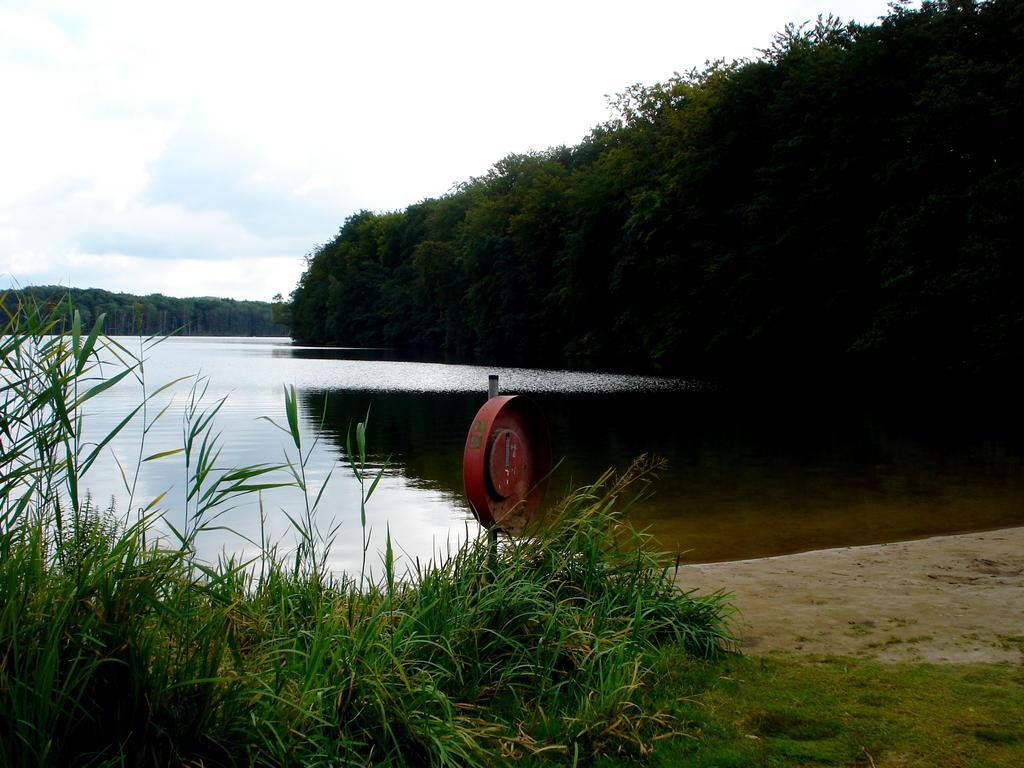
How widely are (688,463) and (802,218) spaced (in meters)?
21.6

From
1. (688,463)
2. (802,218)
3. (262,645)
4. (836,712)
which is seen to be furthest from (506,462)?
(802,218)

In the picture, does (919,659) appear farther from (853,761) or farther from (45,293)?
(45,293)

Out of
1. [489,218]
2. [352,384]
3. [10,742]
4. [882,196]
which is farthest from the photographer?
[489,218]

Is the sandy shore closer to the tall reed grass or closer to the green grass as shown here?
the green grass

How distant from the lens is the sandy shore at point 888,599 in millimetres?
4723

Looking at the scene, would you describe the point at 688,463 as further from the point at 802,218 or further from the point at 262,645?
the point at 802,218

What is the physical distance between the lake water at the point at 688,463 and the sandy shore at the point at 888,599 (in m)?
1.45

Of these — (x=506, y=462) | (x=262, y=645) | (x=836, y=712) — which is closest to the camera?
(x=262, y=645)

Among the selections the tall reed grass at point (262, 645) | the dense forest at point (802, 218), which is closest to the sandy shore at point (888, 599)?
the tall reed grass at point (262, 645)

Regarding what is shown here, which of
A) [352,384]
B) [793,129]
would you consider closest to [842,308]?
[793,129]

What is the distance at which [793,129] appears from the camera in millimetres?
33531

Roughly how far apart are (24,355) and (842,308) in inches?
Answer: 1257

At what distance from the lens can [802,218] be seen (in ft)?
107

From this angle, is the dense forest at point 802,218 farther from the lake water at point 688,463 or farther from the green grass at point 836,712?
the green grass at point 836,712
